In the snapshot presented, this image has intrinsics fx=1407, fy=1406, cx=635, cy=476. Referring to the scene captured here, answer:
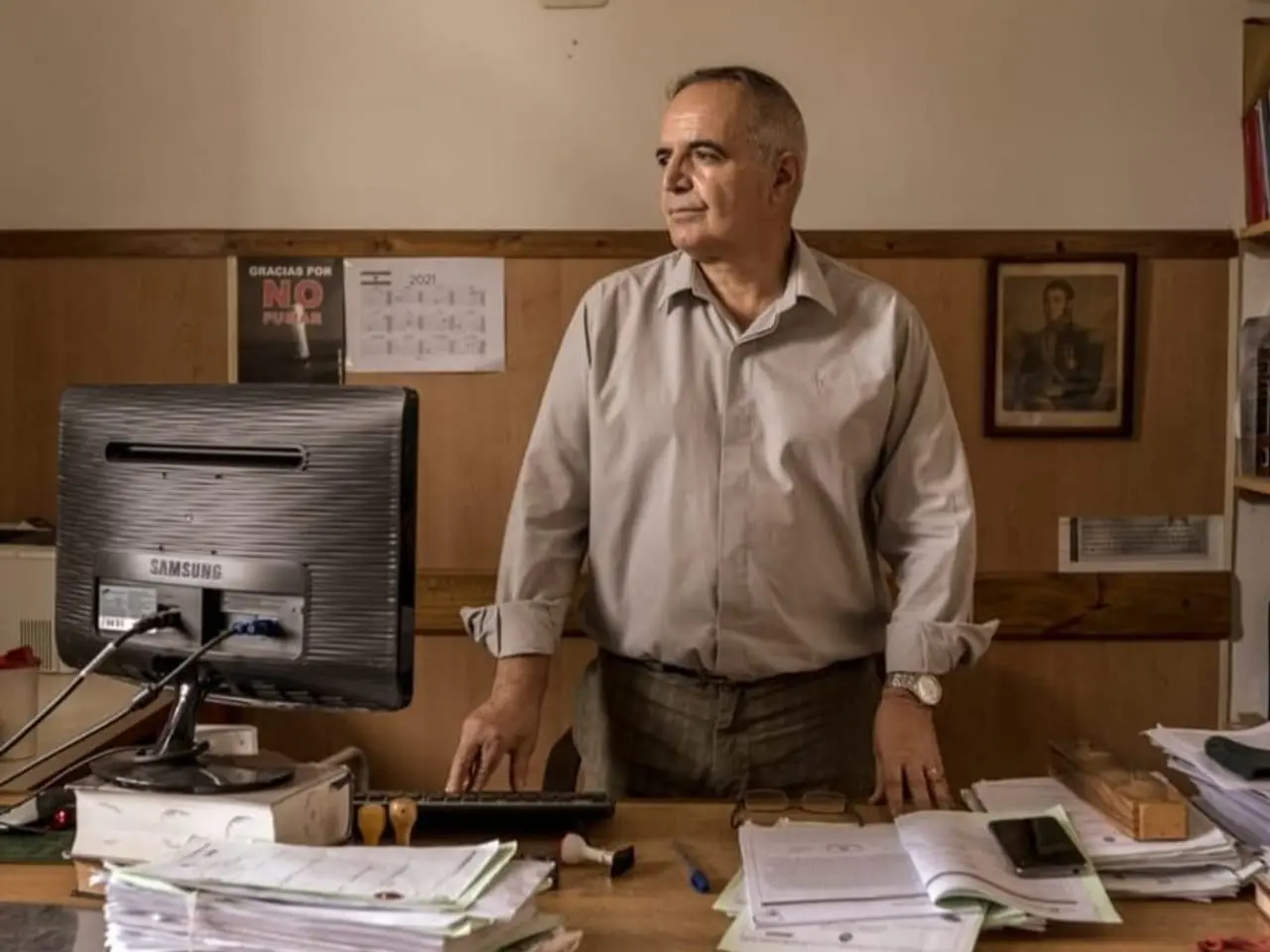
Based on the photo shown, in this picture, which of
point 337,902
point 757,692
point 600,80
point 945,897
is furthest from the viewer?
point 600,80

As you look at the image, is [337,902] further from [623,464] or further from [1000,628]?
[1000,628]

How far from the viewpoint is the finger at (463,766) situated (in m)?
1.67

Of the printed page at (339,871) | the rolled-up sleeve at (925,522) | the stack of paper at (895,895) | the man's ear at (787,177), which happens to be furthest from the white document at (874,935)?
the man's ear at (787,177)

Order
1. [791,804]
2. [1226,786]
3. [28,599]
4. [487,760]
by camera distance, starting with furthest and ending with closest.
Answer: [28,599]
[487,760]
[791,804]
[1226,786]

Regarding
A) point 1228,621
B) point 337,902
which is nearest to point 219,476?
point 337,902

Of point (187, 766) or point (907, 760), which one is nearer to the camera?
point (187, 766)

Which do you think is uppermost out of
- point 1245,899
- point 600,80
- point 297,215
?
point 600,80

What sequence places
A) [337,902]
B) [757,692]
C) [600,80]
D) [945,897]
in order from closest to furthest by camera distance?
1. [337,902]
2. [945,897]
3. [757,692]
4. [600,80]

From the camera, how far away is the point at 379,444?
1.29m

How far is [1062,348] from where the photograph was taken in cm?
275

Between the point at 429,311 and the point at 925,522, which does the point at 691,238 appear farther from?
the point at 429,311

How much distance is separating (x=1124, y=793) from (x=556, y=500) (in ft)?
2.82

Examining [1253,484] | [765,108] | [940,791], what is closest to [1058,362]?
[1253,484]

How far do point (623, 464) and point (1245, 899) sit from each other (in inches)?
36.8
